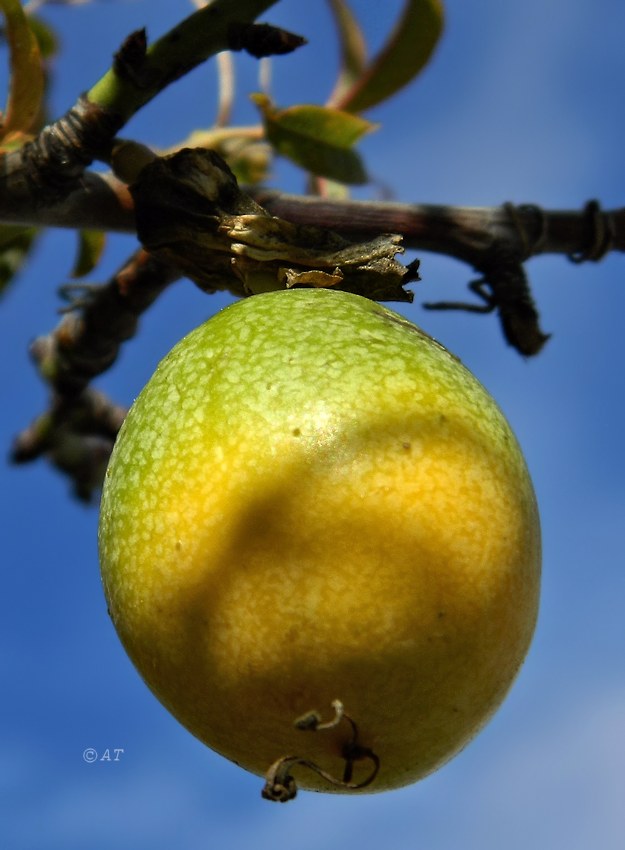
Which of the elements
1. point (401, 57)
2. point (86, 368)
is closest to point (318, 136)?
point (401, 57)

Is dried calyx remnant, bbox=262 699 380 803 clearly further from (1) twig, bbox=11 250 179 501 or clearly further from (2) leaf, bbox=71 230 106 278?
(2) leaf, bbox=71 230 106 278

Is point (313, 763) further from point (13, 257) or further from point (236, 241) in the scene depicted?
point (13, 257)

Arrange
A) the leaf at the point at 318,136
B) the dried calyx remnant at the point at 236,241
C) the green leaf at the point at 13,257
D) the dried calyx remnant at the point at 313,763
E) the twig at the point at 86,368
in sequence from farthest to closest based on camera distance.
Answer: the green leaf at the point at 13,257, the twig at the point at 86,368, the leaf at the point at 318,136, the dried calyx remnant at the point at 236,241, the dried calyx remnant at the point at 313,763

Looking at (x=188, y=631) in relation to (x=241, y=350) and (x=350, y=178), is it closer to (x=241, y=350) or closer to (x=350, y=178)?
(x=241, y=350)

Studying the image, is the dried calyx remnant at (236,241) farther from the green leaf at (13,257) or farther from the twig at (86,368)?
the green leaf at (13,257)

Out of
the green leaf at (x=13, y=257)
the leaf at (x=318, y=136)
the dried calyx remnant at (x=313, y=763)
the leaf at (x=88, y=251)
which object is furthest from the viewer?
the green leaf at (x=13, y=257)

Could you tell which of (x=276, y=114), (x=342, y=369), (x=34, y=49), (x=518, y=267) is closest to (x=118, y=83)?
(x=34, y=49)

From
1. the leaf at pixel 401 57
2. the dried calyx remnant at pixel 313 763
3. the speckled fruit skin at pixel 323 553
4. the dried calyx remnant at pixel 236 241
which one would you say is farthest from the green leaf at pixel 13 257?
the dried calyx remnant at pixel 313 763
